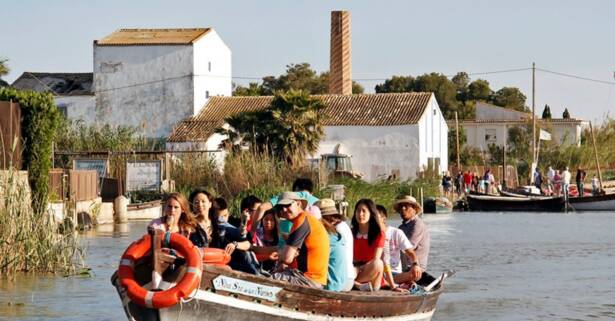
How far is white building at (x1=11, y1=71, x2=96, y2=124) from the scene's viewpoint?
2739 inches

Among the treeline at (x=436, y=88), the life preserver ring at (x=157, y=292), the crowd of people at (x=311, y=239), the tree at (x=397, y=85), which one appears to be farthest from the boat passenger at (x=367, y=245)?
the tree at (x=397, y=85)

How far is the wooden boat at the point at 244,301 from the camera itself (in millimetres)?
13633

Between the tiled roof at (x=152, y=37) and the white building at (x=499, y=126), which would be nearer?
the tiled roof at (x=152, y=37)

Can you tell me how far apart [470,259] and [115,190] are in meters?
19.5

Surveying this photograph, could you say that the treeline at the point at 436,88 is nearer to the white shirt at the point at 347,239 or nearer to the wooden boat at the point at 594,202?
the wooden boat at the point at 594,202

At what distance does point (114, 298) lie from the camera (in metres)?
22.2

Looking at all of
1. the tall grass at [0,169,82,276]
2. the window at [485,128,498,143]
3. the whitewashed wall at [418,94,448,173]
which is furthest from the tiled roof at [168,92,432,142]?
the tall grass at [0,169,82,276]

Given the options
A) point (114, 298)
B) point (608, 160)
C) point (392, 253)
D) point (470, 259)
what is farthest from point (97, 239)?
point (608, 160)

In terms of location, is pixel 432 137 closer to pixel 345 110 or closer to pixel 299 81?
pixel 345 110

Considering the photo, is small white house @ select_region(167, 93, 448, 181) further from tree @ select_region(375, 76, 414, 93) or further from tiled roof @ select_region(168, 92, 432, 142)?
tree @ select_region(375, 76, 414, 93)

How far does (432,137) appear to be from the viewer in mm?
72500

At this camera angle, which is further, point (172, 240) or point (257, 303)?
point (257, 303)

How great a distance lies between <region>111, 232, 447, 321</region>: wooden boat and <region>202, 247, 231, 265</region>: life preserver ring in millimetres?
151

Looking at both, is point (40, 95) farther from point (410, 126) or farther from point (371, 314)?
point (410, 126)
